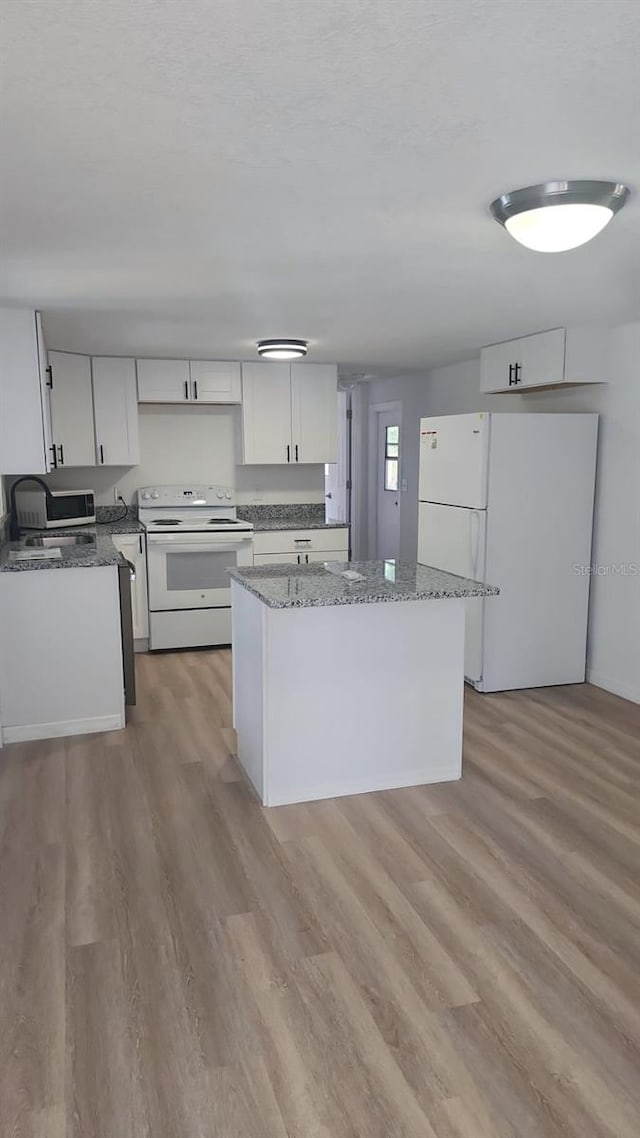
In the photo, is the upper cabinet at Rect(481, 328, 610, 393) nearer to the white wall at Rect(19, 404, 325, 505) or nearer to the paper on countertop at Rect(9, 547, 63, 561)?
the white wall at Rect(19, 404, 325, 505)

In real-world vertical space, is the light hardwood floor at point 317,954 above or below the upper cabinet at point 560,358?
below

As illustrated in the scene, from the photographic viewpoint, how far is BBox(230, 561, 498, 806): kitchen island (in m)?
3.14

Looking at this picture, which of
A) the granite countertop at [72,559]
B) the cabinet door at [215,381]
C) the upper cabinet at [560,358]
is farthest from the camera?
the cabinet door at [215,381]

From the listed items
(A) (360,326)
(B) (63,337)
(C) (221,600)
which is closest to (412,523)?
(C) (221,600)

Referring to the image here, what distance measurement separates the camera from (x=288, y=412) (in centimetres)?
608

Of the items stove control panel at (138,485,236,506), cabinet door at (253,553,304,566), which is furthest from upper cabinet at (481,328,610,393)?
stove control panel at (138,485,236,506)

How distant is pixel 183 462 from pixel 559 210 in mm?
4566

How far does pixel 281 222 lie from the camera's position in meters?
2.32

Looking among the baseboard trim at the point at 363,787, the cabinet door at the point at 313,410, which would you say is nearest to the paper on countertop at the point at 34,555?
the baseboard trim at the point at 363,787

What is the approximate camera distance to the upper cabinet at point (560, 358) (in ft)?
14.3

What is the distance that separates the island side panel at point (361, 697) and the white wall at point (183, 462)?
3447 mm

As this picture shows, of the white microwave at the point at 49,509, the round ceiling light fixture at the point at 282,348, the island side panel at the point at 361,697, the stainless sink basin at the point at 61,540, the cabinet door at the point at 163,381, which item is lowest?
the island side panel at the point at 361,697

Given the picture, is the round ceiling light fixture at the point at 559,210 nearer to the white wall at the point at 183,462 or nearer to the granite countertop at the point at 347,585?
the granite countertop at the point at 347,585

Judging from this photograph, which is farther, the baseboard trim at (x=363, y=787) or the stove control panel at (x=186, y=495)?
the stove control panel at (x=186, y=495)
